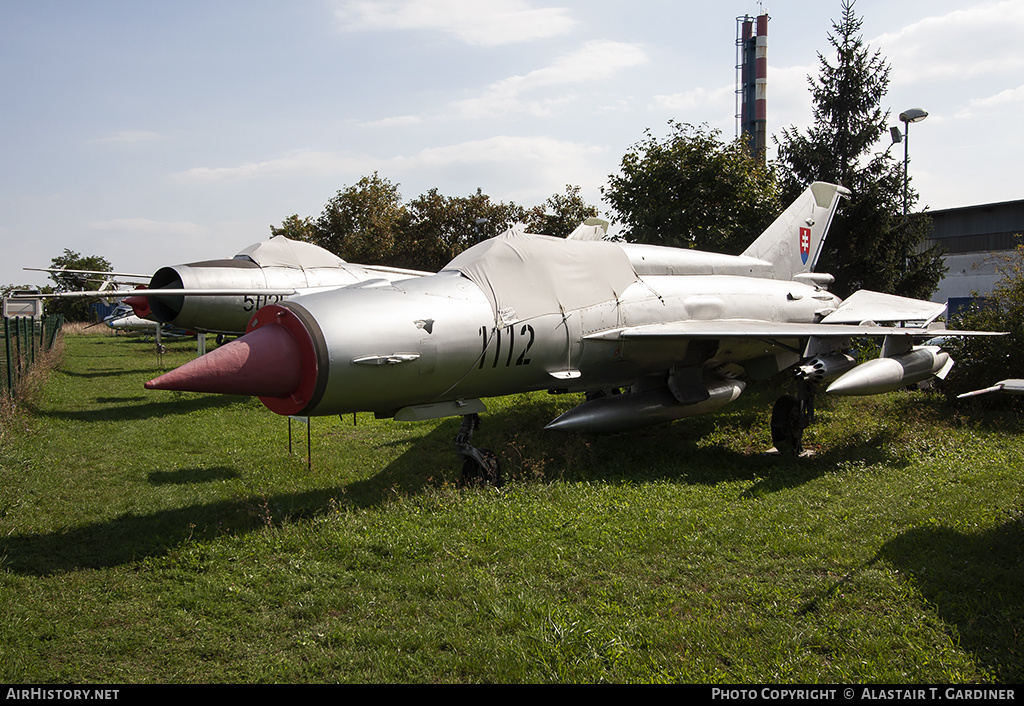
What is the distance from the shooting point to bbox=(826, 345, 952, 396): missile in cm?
845

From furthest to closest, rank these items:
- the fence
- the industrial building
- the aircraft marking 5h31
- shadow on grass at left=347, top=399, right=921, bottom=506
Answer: the industrial building → the fence → shadow on grass at left=347, top=399, right=921, bottom=506 → the aircraft marking 5h31

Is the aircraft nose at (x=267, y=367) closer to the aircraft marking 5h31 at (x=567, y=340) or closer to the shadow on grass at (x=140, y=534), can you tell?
the aircraft marking 5h31 at (x=567, y=340)

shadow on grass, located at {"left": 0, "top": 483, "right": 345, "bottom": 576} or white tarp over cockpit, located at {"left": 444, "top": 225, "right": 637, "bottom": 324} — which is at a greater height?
white tarp over cockpit, located at {"left": 444, "top": 225, "right": 637, "bottom": 324}

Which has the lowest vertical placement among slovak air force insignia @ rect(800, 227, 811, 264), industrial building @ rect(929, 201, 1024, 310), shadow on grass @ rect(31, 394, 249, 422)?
shadow on grass @ rect(31, 394, 249, 422)

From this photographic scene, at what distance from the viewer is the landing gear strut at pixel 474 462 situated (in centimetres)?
764

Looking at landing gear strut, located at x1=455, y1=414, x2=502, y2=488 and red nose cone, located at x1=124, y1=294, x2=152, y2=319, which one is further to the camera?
red nose cone, located at x1=124, y1=294, x2=152, y2=319

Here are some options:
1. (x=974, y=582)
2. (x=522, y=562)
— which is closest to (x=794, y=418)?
(x=974, y=582)

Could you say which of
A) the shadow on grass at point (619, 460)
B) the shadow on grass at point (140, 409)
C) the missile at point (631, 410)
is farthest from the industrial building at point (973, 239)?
the shadow on grass at point (140, 409)

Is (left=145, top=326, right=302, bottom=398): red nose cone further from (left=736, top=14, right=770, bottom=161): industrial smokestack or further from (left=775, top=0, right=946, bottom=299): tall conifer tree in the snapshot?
(left=736, top=14, right=770, bottom=161): industrial smokestack

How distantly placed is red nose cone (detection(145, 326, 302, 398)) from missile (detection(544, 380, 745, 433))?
323 cm

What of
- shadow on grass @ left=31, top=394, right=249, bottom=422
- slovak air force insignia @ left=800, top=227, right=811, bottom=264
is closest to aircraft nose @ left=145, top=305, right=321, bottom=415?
shadow on grass @ left=31, top=394, right=249, bottom=422

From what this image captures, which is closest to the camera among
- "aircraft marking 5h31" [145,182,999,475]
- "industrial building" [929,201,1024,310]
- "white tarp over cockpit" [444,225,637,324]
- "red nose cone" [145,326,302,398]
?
"red nose cone" [145,326,302,398]

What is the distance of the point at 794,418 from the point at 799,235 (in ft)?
14.4

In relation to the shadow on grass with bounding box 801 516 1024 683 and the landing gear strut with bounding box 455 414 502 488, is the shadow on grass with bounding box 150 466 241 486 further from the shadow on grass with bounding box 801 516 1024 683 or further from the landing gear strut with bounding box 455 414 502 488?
the shadow on grass with bounding box 801 516 1024 683
